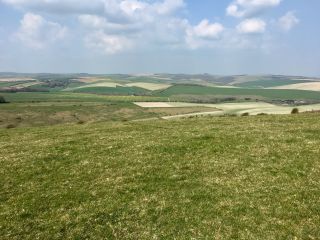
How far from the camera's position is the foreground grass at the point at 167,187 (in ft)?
61.9

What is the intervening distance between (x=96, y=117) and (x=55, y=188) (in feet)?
356

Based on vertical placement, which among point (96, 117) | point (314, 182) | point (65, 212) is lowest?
point (96, 117)

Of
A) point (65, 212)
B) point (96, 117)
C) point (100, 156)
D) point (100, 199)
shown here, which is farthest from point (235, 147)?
point (96, 117)

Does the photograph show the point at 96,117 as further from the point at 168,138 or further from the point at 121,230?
the point at 121,230

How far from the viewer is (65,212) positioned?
21109 millimetres

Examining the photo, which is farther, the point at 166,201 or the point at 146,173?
the point at 146,173

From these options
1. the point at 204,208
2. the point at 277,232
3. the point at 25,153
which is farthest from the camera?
the point at 25,153

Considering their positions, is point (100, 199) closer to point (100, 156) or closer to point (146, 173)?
point (146, 173)

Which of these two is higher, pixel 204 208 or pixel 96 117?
pixel 204 208

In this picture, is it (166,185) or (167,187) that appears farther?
(166,185)

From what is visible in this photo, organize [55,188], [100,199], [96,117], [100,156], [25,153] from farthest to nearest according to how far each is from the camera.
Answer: [96,117] → [25,153] → [100,156] → [55,188] → [100,199]

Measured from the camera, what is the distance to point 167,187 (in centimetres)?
2322

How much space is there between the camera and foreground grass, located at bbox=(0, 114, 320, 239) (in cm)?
1886

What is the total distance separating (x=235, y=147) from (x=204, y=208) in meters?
10.7
